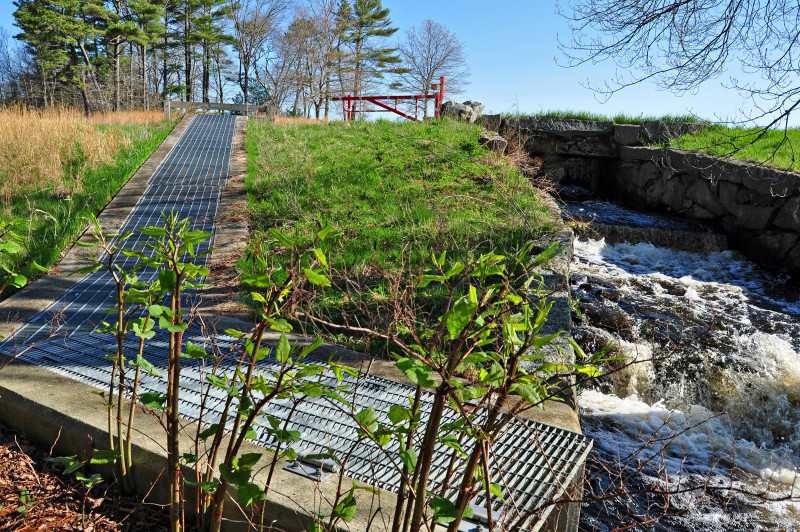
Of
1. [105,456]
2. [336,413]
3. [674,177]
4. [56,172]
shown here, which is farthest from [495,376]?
[674,177]

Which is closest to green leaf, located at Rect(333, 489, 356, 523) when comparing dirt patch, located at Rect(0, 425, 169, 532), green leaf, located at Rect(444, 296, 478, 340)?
green leaf, located at Rect(444, 296, 478, 340)

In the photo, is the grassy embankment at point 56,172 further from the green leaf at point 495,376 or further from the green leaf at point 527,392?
the green leaf at point 527,392

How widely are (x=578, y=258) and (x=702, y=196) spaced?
12.7 feet

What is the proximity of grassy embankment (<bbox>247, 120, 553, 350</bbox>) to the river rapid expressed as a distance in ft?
4.81

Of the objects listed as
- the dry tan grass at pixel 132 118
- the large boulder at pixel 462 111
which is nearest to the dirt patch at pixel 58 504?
the large boulder at pixel 462 111

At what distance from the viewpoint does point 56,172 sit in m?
8.01

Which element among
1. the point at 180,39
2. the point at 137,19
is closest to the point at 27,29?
the point at 137,19

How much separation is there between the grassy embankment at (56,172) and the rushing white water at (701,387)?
17.9 feet

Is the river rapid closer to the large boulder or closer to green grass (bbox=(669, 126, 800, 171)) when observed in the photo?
green grass (bbox=(669, 126, 800, 171))

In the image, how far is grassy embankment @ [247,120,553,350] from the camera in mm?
5457

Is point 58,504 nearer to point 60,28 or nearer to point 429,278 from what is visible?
point 429,278

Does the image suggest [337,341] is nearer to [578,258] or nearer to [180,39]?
[578,258]

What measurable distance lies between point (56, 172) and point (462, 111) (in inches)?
379

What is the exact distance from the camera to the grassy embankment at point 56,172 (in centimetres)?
614
